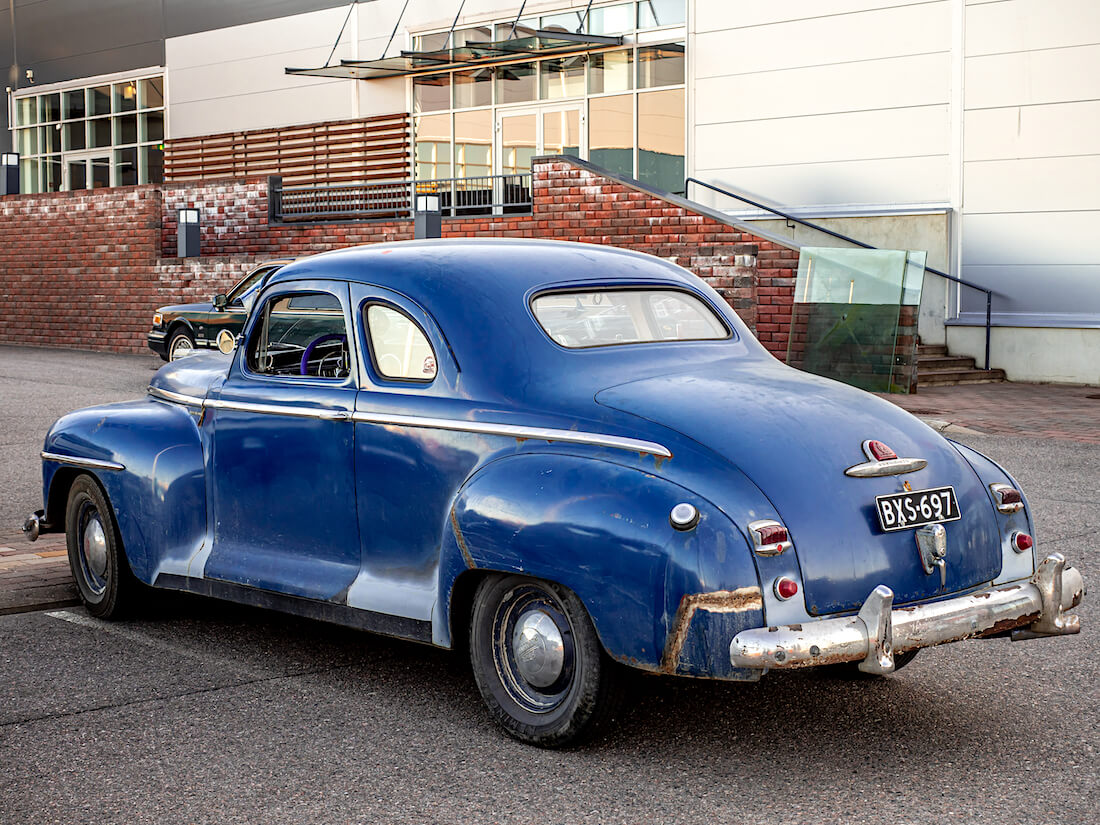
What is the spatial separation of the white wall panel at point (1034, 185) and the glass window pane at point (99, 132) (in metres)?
22.8

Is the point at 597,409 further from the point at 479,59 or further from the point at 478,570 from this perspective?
the point at 479,59

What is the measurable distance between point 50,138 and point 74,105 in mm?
1550

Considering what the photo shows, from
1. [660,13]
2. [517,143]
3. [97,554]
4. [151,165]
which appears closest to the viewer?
[97,554]

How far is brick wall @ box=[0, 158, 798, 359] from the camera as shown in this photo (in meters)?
20.2

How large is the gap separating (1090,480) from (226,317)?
12.1m

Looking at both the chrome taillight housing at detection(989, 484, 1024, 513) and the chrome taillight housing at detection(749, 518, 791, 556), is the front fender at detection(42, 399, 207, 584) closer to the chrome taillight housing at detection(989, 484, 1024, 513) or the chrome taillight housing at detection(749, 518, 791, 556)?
the chrome taillight housing at detection(749, 518, 791, 556)

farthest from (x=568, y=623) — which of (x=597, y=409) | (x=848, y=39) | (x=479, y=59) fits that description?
(x=479, y=59)

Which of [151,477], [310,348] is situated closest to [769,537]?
[310,348]

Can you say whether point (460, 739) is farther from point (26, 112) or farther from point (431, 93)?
point (26, 112)

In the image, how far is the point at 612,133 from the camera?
25.2 meters

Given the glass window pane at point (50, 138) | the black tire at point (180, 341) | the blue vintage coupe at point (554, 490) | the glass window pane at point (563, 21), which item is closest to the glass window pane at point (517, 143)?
the glass window pane at point (563, 21)

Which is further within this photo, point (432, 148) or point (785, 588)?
point (432, 148)

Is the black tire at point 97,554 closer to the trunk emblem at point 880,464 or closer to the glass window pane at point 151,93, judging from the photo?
the trunk emblem at point 880,464

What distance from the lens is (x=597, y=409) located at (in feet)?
15.0
